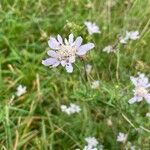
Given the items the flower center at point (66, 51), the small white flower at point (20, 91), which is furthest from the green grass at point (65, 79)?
the flower center at point (66, 51)

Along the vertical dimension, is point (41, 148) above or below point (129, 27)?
below

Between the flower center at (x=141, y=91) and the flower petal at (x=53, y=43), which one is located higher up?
the flower petal at (x=53, y=43)

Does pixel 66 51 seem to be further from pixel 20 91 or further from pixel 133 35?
pixel 133 35

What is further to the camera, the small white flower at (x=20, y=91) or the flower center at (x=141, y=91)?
the small white flower at (x=20, y=91)

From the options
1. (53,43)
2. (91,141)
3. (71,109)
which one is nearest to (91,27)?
(71,109)

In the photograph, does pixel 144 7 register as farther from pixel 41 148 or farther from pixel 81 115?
pixel 41 148

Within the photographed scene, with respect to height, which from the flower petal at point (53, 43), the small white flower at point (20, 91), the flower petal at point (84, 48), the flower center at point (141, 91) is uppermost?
the small white flower at point (20, 91)

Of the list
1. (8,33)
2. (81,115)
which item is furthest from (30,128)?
(8,33)

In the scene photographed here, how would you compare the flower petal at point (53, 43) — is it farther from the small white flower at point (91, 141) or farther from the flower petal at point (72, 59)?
the small white flower at point (91, 141)
